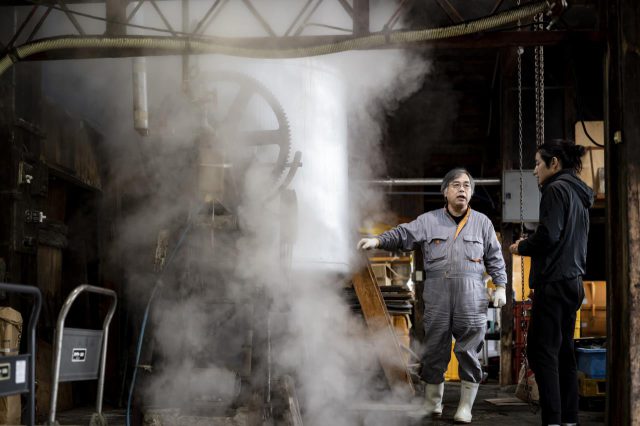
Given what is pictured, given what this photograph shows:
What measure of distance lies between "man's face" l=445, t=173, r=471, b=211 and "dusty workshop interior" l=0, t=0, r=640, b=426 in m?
1.04

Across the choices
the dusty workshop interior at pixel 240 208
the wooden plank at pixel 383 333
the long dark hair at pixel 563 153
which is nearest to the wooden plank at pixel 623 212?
the dusty workshop interior at pixel 240 208

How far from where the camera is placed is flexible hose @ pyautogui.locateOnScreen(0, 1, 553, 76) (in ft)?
20.9

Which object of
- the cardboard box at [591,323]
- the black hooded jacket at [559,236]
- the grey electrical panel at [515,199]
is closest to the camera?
the black hooded jacket at [559,236]

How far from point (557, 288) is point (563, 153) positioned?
1023 mm

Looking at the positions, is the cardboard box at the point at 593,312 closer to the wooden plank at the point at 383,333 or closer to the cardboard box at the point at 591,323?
the cardboard box at the point at 591,323

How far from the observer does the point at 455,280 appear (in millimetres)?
6250

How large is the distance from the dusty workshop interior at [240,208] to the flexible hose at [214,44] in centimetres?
2

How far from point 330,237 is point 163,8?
3446 millimetres

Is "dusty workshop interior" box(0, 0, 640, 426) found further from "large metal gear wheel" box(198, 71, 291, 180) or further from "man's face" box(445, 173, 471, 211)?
"man's face" box(445, 173, 471, 211)

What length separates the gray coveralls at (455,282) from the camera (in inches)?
243

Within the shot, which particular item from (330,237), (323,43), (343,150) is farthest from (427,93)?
(323,43)

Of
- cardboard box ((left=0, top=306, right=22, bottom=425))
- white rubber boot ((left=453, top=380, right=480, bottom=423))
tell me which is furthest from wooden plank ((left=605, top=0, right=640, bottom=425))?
cardboard box ((left=0, top=306, right=22, bottom=425))

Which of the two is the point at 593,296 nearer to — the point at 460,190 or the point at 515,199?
the point at 515,199

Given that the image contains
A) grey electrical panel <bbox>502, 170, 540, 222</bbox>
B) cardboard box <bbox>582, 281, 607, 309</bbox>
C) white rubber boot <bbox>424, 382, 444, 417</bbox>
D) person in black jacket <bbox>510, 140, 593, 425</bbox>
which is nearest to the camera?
person in black jacket <bbox>510, 140, 593, 425</bbox>
